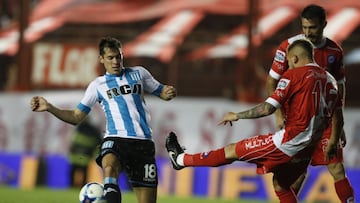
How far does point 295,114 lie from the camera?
9.31 meters

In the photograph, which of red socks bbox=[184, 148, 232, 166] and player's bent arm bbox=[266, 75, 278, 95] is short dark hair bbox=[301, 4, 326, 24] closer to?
player's bent arm bbox=[266, 75, 278, 95]

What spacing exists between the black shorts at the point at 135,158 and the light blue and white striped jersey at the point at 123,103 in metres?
0.07

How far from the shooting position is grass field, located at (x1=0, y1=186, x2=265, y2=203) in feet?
47.2

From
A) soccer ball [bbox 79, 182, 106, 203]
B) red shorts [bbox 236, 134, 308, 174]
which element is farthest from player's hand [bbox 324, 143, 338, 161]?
soccer ball [bbox 79, 182, 106, 203]

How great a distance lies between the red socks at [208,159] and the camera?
968 cm

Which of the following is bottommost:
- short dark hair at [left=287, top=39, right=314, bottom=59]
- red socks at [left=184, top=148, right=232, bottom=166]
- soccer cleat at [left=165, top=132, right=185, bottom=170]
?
red socks at [left=184, top=148, right=232, bottom=166]

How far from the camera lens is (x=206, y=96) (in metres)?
22.9

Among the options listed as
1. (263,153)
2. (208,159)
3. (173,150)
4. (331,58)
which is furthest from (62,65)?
(263,153)

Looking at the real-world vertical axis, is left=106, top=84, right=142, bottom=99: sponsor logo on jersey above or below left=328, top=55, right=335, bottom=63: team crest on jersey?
below

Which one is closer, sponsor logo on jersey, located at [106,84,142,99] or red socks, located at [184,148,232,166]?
red socks, located at [184,148,232,166]

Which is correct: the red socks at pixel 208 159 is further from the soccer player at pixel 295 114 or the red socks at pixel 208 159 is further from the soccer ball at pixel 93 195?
the soccer ball at pixel 93 195

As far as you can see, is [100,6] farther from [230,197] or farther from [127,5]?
[230,197]

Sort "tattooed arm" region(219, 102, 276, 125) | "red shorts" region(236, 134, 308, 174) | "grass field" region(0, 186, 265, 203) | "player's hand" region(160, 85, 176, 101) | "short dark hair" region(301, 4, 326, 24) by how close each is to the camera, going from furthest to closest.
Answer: "grass field" region(0, 186, 265, 203)
"player's hand" region(160, 85, 176, 101)
"short dark hair" region(301, 4, 326, 24)
"red shorts" region(236, 134, 308, 174)
"tattooed arm" region(219, 102, 276, 125)

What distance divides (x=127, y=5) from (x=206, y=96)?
4.21 m
